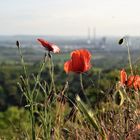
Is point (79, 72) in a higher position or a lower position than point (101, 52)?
higher

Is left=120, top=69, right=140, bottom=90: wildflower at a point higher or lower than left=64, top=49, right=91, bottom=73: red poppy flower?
lower

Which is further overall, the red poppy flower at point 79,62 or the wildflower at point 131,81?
the wildflower at point 131,81

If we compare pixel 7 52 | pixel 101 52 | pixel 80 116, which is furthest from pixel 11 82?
pixel 7 52

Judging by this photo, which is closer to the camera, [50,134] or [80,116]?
[50,134]

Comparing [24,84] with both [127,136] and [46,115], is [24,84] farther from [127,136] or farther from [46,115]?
[127,136]

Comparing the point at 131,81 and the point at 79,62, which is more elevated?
the point at 79,62

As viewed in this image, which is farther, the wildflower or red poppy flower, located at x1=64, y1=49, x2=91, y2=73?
the wildflower

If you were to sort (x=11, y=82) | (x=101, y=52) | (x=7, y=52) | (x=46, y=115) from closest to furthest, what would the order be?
(x=46, y=115)
(x=11, y=82)
(x=101, y=52)
(x=7, y=52)

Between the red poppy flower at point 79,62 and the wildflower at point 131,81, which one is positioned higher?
the red poppy flower at point 79,62
